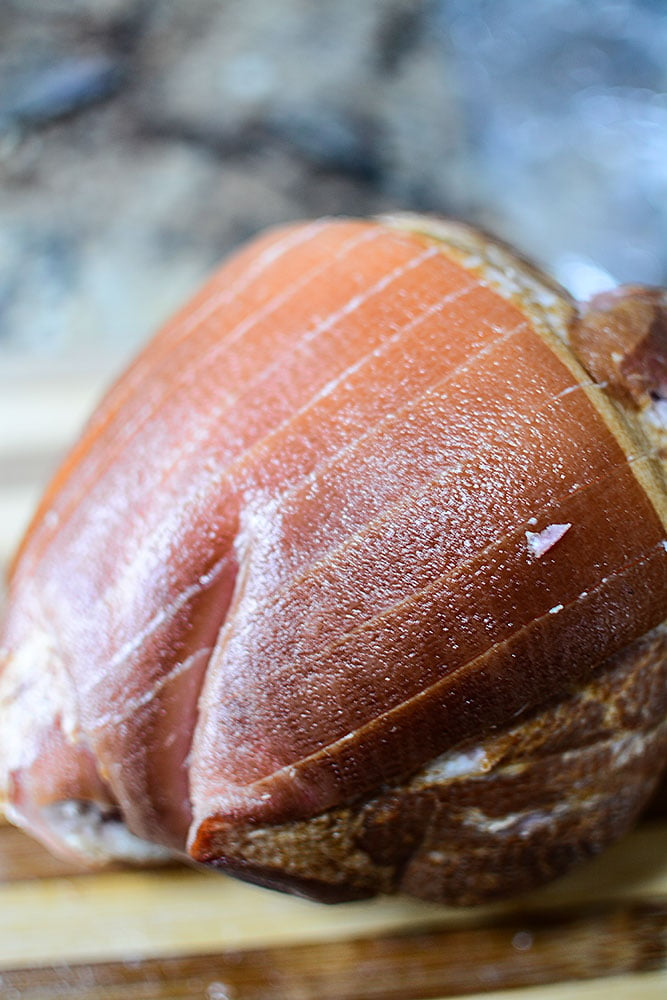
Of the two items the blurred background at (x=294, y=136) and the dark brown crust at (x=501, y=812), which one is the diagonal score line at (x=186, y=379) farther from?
the blurred background at (x=294, y=136)

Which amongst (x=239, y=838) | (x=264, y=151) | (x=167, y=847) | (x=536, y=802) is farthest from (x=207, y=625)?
(x=264, y=151)

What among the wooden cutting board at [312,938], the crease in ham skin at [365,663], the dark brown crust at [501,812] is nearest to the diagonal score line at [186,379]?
the crease in ham skin at [365,663]

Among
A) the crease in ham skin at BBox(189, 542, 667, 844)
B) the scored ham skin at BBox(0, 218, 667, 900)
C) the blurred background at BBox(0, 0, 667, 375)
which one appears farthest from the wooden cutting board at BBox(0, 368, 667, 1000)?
the blurred background at BBox(0, 0, 667, 375)

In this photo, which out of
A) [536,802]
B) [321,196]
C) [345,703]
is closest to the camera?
[345,703]

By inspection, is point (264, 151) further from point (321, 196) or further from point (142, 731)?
point (142, 731)

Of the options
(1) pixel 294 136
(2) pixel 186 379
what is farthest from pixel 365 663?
(1) pixel 294 136

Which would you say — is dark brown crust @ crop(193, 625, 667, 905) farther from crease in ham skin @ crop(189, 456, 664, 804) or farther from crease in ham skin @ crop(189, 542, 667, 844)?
crease in ham skin @ crop(189, 456, 664, 804)
